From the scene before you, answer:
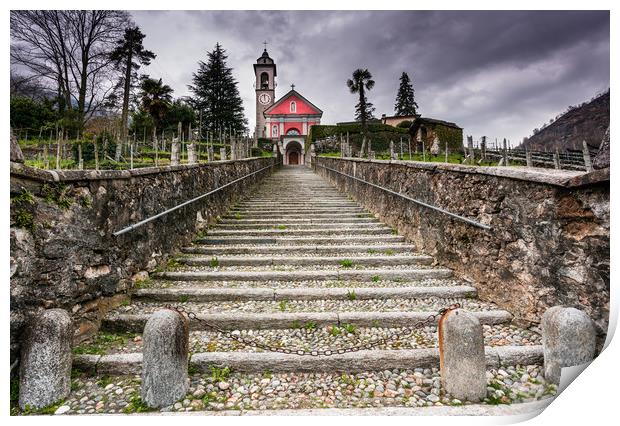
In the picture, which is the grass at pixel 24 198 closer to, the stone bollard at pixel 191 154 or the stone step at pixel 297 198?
the stone bollard at pixel 191 154

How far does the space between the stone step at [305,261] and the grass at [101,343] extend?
1653 millimetres

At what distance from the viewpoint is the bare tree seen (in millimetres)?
3555

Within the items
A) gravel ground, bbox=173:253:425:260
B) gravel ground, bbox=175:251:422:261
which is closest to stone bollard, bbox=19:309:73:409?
gravel ground, bbox=173:253:425:260

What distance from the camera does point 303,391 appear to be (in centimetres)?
239

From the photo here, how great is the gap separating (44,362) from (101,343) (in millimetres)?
712

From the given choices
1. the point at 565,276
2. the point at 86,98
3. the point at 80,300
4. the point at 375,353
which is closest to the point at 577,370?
the point at 565,276

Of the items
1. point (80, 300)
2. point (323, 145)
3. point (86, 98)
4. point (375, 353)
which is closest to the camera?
point (375, 353)

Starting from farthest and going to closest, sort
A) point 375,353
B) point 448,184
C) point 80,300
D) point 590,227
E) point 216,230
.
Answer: point 216,230 < point 448,184 < point 80,300 < point 375,353 < point 590,227

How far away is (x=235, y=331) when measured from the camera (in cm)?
319

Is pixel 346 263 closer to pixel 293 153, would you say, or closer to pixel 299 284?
pixel 299 284

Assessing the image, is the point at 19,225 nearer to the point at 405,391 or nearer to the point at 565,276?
the point at 405,391

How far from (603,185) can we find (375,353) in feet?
7.01

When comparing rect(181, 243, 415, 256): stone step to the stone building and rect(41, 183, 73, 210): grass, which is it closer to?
rect(41, 183, 73, 210): grass

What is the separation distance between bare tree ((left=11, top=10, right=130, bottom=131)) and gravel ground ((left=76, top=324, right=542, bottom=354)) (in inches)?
111
